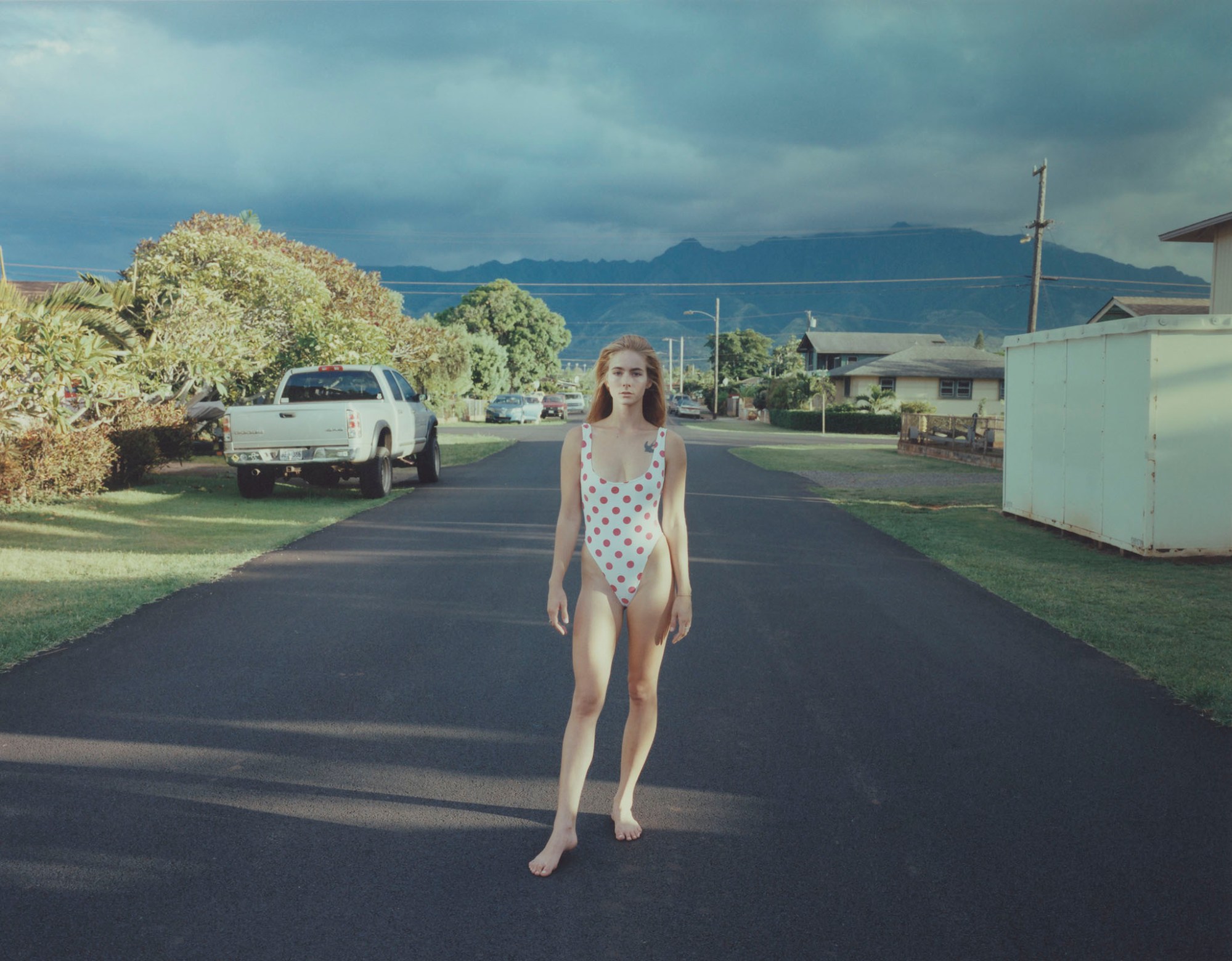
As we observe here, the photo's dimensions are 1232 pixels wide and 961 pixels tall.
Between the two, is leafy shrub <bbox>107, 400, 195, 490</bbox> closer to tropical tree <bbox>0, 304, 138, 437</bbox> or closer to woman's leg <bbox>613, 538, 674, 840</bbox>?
tropical tree <bbox>0, 304, 138, 437</bbox>

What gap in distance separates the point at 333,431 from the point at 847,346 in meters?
69.9

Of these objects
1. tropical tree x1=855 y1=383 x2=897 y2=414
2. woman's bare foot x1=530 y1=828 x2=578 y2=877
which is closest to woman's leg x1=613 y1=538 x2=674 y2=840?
woman's bare foot x1=530 y1=828 x2=578 y2=877

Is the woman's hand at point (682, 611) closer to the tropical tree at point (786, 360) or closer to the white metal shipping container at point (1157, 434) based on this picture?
the white metal shipping container at point (1157, 434)

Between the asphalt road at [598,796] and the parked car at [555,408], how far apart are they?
177 feet

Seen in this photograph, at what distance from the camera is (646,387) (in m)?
3.91

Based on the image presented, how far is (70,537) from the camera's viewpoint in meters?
11.4

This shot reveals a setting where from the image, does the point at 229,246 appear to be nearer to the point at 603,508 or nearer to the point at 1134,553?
the point at 1134,553

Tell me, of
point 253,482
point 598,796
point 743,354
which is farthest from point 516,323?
point 598,796

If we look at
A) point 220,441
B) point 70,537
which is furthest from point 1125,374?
point 220,441

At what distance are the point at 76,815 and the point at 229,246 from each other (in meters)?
18.3

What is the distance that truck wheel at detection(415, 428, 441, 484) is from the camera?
18500 mm

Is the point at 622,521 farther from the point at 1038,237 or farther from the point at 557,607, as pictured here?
the point at 1038,237

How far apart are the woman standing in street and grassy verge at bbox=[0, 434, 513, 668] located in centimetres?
447

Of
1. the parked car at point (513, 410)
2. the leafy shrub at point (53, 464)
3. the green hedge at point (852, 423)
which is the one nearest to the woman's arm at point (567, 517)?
the leafy shrub at point (53, 464)
